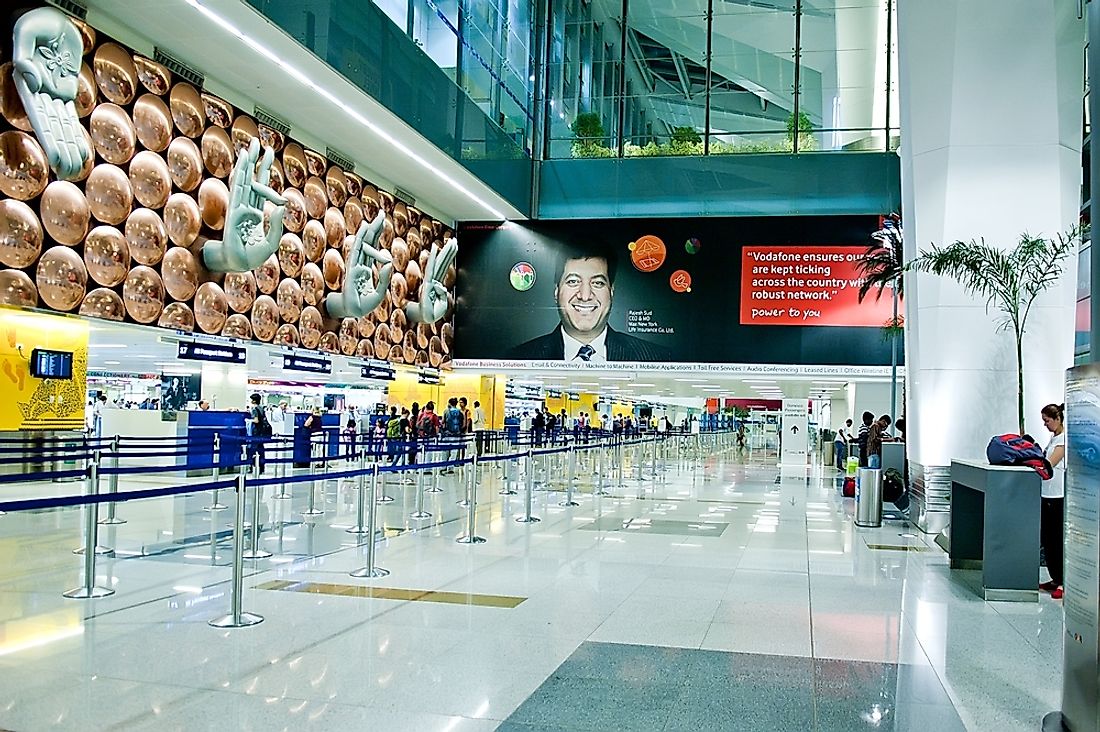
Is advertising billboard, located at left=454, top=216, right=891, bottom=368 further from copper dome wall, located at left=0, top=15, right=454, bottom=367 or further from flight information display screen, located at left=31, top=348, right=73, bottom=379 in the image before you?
flight information display screen, located at left=31, top=348, right=73, bottom=379

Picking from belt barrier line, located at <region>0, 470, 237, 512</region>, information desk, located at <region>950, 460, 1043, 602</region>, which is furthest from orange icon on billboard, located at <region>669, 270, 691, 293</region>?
belt barrier line, located at <region>0, 470, 237, 512</region>

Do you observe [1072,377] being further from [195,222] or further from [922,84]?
[195,222]

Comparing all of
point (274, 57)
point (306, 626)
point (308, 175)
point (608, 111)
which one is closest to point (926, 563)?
point (306, 626)

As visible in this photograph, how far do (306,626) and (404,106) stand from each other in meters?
14.3

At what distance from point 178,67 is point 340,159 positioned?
17.5ft

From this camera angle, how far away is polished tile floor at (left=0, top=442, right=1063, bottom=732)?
438 centimetres

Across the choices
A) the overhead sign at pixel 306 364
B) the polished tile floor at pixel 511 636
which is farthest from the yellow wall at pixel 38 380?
the overhead sign at pixel 306 364

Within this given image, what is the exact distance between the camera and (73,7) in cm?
1318

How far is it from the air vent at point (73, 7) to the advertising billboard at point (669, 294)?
46.2ft

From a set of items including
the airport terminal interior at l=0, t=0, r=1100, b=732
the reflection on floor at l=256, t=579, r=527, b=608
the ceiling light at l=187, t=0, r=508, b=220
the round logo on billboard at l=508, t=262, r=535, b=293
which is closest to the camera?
the airport terminal interior at l=0, t=0, r=1100, b=732

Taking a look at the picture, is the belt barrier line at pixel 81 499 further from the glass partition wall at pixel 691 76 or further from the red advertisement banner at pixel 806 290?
the red advertisement banner at pixel 806 290

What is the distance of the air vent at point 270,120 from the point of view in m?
17.8

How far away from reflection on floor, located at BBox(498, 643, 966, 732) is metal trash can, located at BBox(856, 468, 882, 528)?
7.95 metres

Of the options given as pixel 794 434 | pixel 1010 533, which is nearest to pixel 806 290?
pixel 794 434
